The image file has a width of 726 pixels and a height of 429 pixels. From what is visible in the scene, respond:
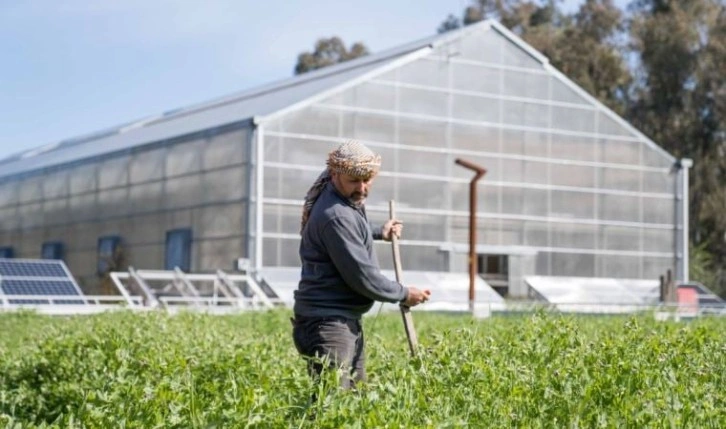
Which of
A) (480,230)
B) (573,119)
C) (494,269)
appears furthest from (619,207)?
(480,230)

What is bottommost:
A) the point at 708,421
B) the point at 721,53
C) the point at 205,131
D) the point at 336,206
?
the point at 708,421

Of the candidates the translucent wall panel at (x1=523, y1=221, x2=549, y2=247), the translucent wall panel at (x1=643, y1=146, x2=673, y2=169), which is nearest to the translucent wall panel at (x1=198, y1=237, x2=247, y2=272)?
the translucent wall panel at (x1=523, y1=221, x2=549, y2=247)

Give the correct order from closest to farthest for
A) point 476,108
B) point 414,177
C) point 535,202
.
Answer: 1. point 414,177
2. point 476,108
3. point 535,202

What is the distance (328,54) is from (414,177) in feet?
70.2

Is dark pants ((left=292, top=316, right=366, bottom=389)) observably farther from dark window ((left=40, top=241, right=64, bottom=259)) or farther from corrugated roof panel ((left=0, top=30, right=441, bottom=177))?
dark window ((left=40, top=241, right=64, bottom=259))

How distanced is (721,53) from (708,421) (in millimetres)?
40179

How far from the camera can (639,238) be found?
34094 millimetres

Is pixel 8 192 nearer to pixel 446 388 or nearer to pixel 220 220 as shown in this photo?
Answer: pixel 220 220

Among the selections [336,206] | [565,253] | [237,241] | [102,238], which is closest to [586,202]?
[565,253]

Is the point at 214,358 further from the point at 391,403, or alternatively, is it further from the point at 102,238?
the point at 102,238

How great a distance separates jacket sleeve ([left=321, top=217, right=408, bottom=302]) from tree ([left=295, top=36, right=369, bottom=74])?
146ft

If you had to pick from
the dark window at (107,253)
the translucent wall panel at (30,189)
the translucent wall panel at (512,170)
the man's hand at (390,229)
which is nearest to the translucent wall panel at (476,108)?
the translucent wall panel at (512,170)

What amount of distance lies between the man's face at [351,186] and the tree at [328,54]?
4440 centimetres

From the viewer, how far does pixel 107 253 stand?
3288 centimetres
